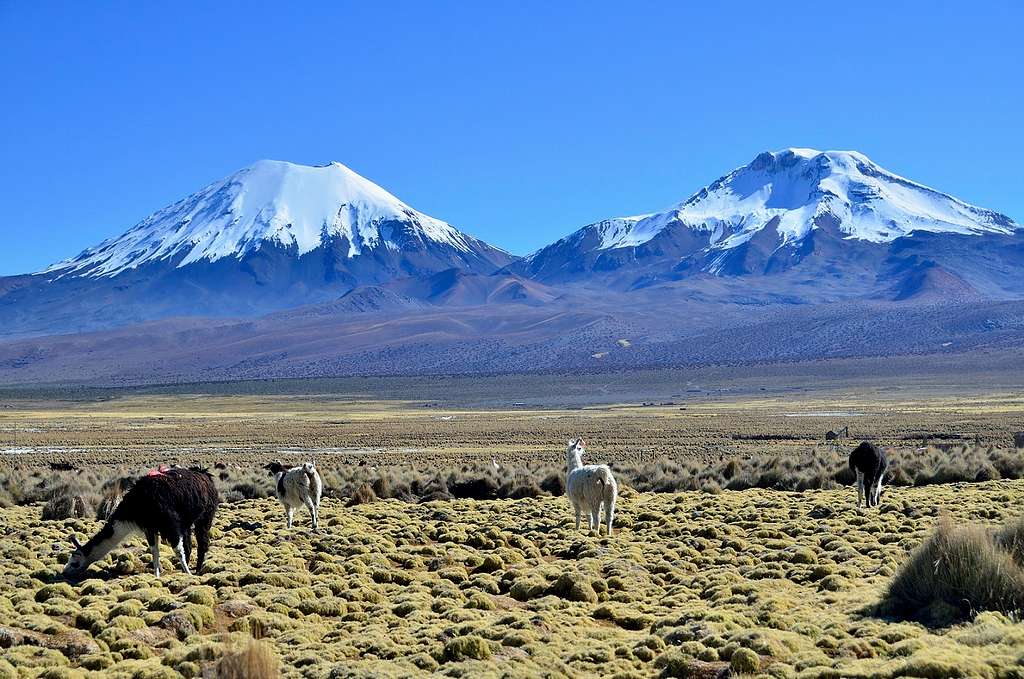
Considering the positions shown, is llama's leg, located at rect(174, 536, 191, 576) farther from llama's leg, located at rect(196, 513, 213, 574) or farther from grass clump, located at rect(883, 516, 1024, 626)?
grass clump, located at rect(883, 516, 1024, 626)

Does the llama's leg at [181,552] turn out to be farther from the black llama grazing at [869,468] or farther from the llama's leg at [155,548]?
the black llama grazing at [869,468]

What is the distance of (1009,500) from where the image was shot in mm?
20172

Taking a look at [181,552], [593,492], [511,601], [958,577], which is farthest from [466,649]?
[593,492]

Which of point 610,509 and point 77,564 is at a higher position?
point 610,509

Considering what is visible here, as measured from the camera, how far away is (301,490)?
18.3 meters

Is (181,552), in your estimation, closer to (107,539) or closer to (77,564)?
(107,539)

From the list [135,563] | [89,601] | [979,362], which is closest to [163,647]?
[89,601]

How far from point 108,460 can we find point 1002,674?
38050 millimetres

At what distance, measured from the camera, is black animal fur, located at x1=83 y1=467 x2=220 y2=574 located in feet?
44.2

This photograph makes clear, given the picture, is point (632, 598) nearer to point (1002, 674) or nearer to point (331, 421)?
point (1002, 674)

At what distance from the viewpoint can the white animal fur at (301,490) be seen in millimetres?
18156

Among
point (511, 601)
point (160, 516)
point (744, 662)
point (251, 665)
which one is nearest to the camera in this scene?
point (251, 665)

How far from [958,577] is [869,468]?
31.5 ft

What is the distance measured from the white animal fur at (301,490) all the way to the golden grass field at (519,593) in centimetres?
38
